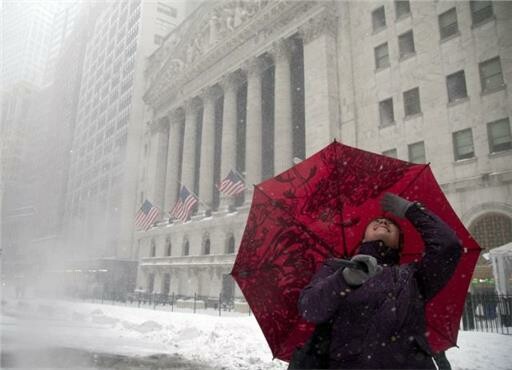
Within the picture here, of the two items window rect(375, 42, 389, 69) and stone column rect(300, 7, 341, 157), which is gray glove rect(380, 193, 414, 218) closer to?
stone column rect(300, 7, 341, 157)

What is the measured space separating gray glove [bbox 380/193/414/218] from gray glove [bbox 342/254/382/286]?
56cm

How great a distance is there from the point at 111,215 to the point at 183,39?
83.3 ft

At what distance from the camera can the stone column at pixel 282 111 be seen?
33.2m

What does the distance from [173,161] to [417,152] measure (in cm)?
3217

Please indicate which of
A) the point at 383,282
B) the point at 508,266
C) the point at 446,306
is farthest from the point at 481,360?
the point at 508,266

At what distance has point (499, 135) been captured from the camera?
21234 millimetres

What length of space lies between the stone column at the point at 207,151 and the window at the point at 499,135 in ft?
86.0

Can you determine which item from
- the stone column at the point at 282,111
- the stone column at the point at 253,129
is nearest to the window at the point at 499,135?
the stone column at the point at 282,111

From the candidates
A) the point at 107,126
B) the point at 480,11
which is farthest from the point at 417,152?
the point at 107,126

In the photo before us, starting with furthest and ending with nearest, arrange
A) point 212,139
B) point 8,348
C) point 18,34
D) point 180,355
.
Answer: point 212,139
point 18,34
point 180,355
point 8,348

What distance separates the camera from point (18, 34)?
24.5 meters

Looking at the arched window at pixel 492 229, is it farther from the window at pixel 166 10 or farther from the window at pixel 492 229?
the window at pixel 166 10

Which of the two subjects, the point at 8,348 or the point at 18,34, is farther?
the point at 18,34

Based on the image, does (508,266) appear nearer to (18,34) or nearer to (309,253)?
(309,253)
